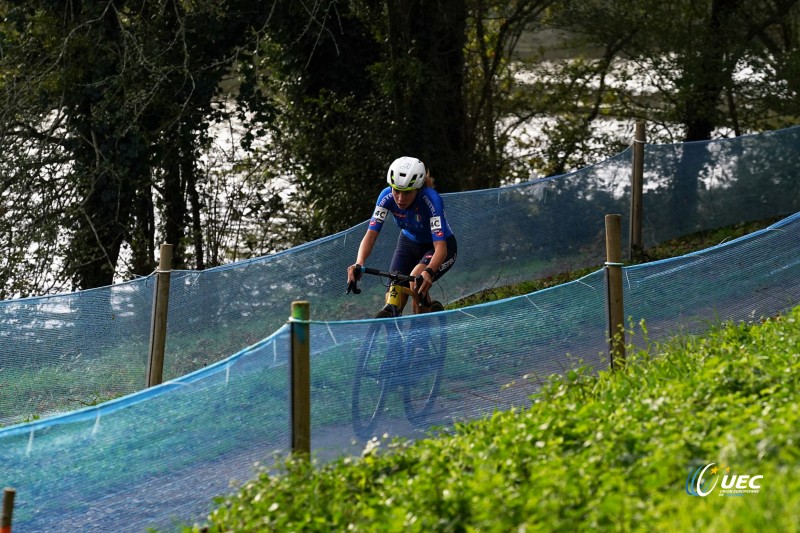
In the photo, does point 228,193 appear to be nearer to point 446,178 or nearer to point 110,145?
point 110,145

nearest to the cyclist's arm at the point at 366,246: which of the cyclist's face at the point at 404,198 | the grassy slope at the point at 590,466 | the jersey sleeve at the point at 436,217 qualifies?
the cyclist's face at the point at 404,198

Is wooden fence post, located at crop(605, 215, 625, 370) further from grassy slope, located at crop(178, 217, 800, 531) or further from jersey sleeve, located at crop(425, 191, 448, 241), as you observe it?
jersey sleeve, located at crop(425, 191, 448, 241)

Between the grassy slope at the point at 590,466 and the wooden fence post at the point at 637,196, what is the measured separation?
19.7ft

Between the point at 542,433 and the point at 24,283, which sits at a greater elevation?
the point at 24,283

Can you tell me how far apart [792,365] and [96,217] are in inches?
463

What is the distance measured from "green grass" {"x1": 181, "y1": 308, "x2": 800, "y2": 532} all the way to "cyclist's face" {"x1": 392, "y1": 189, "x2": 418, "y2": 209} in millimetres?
2327

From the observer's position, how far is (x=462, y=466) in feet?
18.1

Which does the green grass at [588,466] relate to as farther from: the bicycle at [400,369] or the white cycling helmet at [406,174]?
the white cycling helmet at [406,174]

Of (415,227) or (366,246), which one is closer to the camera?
(366,246)

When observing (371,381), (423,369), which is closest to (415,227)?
(423,369)

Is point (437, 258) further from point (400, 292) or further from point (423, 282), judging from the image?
point (400, 292)

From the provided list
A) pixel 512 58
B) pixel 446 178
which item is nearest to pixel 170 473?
pixel 446 178

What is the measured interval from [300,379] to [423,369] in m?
0.87

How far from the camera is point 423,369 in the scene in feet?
21.0
